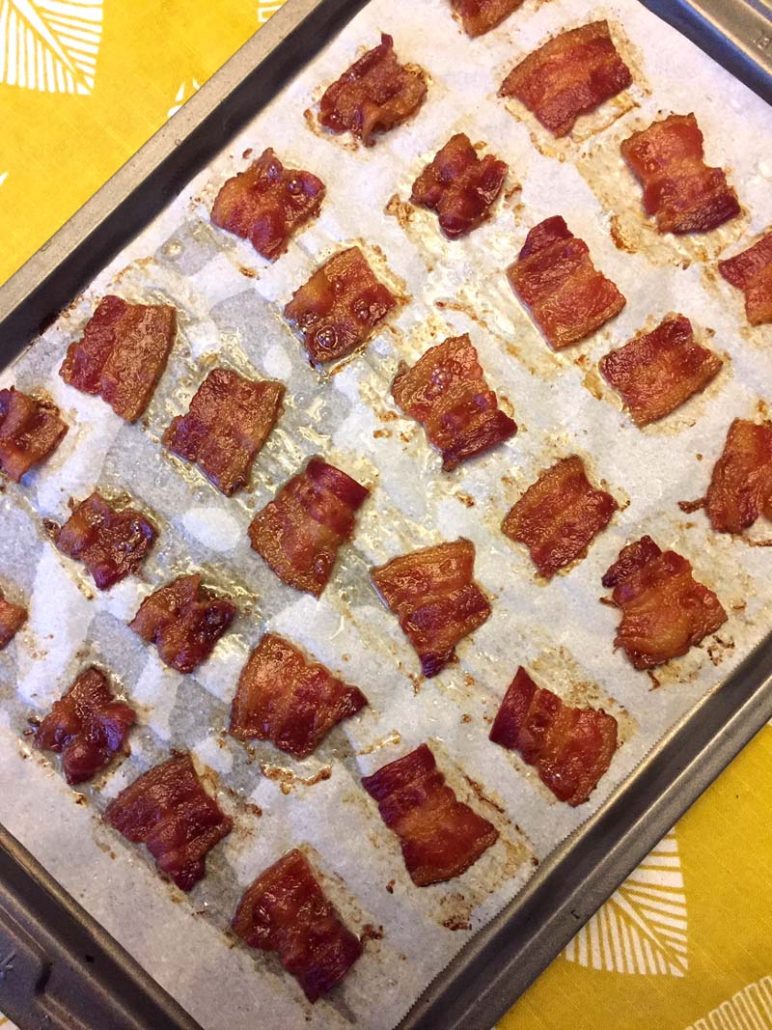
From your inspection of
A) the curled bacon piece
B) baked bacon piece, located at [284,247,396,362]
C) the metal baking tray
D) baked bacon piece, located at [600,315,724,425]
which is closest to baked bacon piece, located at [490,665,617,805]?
the metal baking tray

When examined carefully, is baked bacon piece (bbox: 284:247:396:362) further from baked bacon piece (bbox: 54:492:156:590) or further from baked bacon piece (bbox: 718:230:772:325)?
baked bacon piece (bbox: 718:230:772:325)

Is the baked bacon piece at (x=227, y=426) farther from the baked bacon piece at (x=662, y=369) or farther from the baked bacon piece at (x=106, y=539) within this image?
the baked bacon piece at (x=662, y=369)

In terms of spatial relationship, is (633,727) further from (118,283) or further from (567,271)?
(118,283)

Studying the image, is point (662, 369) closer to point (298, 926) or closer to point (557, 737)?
point (557, 737)

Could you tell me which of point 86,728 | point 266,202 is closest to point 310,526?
point 86,728

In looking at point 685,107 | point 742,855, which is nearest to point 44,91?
point 685,107

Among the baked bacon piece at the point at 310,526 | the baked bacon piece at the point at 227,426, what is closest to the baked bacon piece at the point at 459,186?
the baked bacon piece at the point at 227,426

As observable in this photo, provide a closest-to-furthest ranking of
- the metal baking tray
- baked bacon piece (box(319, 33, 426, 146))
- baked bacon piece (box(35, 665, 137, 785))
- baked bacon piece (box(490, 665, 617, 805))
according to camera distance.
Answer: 1. the metal baking tray
2. baked bacon piece (box(490, 665, 617, 805))
3. baked bacon piece (box(35, 665, 137, 785))
4. baked bacon piece (box(319, 33, 426, 146))
